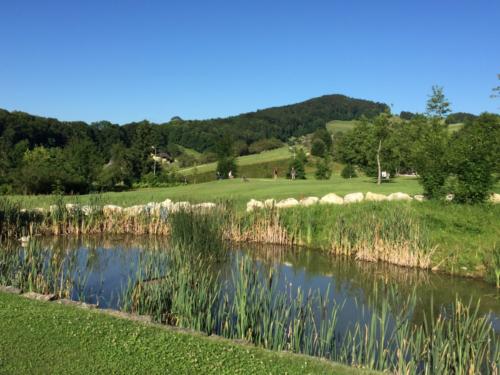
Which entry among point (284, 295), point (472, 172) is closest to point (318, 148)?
point (472, 172)

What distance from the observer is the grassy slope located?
4188mm

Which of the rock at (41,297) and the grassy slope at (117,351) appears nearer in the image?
the grassy slope at (117,351)

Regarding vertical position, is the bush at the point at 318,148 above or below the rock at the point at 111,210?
above

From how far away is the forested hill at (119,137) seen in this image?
29.8m

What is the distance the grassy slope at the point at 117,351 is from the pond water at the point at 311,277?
175 cm

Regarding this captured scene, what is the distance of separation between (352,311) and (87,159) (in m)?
27.9

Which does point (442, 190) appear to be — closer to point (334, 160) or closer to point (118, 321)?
point (118, 321)

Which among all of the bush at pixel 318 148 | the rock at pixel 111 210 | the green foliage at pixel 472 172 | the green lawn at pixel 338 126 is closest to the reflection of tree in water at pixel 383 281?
the green foliage at pixel 472 172

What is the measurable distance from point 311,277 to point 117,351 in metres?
6.28

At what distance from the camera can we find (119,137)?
6406cm

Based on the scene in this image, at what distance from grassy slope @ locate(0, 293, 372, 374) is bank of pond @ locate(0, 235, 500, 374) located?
0.60 meters

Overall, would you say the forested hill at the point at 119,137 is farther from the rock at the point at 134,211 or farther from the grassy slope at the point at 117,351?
the grassy slope at the point at 117,351

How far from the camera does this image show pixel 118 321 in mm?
5199

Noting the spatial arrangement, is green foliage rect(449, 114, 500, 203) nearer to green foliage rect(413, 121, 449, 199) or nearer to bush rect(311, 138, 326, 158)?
green foliage rect(413, 121, 449, 199)
